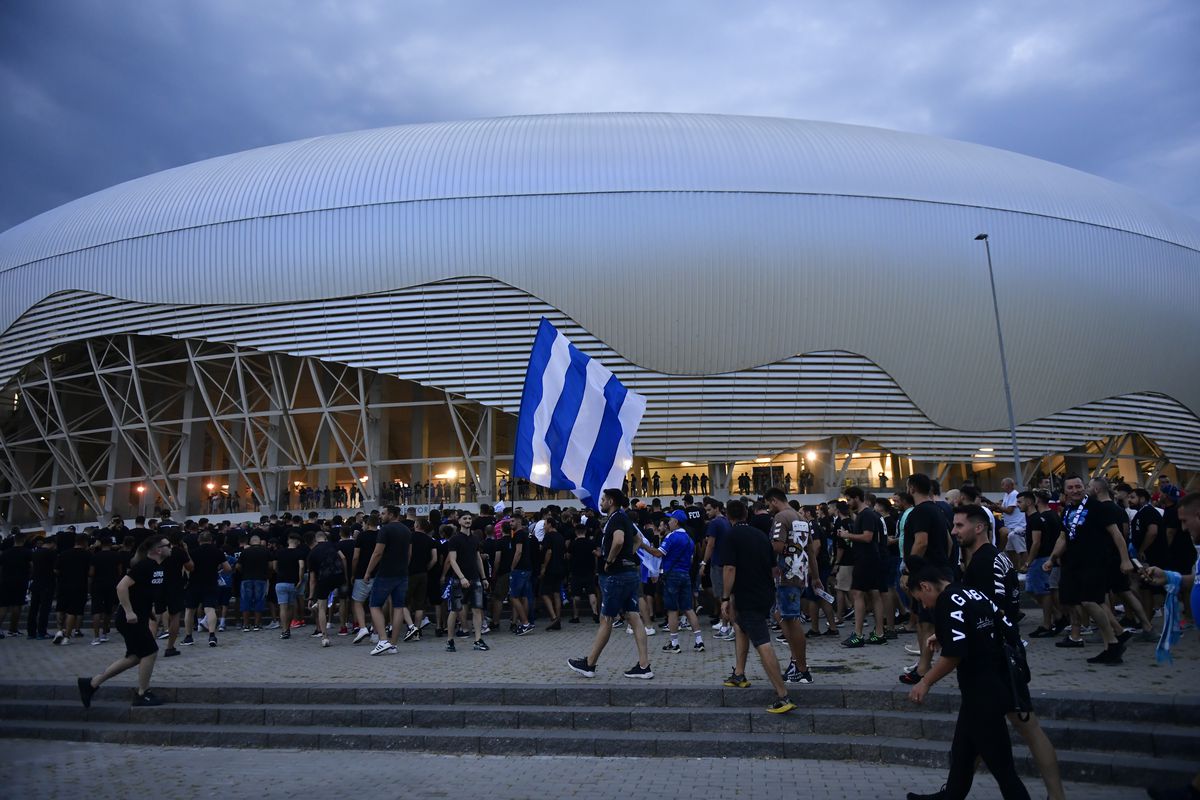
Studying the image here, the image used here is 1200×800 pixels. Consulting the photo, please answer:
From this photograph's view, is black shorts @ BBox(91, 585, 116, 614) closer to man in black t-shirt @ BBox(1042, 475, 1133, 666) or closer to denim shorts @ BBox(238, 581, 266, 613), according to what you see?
denim shorts @ BBox(238, 581, 266, 613)

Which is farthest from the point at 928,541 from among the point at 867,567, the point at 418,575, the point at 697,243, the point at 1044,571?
the point at 697,243

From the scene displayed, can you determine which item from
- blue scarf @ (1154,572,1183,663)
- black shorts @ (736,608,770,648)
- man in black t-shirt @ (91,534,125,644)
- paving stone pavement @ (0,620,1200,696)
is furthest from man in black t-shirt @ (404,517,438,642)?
blue scarf @ (1154,572,1183,663)

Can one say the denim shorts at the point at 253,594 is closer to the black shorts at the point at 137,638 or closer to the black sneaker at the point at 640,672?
the black shorts at the point at 137,638

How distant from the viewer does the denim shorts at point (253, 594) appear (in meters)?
13.5

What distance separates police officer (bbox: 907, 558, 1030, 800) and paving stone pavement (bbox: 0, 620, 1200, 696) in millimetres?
2419

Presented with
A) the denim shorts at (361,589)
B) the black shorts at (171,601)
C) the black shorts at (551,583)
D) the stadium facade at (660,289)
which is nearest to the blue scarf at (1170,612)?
the black shorts at (551,583)

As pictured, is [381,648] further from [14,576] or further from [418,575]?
[14,576]

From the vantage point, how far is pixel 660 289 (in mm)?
27859

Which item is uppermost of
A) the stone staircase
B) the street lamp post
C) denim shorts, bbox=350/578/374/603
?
the street lamp post

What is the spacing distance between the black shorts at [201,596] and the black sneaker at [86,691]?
3.86 metres

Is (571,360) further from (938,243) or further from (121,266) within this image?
(121,266)

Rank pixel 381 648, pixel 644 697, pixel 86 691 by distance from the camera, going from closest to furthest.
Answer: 1. pixel 644 697
2. pixel 86 691
3. pixel 381 648

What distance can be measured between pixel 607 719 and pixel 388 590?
4664 millimetres

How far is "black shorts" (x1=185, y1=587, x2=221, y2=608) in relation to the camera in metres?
12.5
